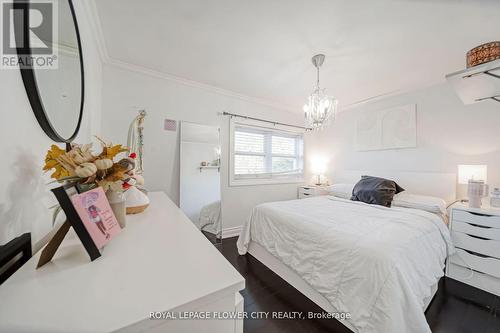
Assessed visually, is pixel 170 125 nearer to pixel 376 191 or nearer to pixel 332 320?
pixel 332 320

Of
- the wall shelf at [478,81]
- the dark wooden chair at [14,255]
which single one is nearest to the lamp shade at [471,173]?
the wall shelf at [478,81]

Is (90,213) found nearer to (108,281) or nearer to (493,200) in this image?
(108,281)

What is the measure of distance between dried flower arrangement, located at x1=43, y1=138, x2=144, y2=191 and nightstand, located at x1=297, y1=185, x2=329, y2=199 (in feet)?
10.7

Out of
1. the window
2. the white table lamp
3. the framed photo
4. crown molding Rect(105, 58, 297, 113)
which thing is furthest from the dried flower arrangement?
the white table lamp

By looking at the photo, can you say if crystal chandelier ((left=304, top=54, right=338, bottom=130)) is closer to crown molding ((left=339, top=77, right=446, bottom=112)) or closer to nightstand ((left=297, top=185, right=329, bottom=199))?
crown molding ((left=339, top=77, right=446, bottom=112))

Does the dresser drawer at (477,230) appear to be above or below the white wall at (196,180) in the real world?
below

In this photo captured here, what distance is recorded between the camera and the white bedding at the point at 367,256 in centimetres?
107

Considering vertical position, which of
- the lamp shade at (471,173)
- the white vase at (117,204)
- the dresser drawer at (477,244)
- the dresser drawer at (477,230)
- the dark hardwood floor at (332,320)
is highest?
the lamp shade at (471,173)

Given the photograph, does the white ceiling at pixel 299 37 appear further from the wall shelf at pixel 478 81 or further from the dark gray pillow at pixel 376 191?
the dark gray pillow at pixel 376 191

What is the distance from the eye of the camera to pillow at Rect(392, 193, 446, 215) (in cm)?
208

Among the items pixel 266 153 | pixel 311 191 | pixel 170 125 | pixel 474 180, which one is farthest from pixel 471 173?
pixel 170 125

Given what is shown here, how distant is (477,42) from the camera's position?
167 cm

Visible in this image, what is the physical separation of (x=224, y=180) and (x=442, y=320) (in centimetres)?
269

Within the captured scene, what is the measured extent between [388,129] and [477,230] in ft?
5.72
